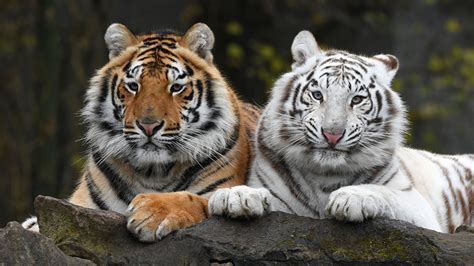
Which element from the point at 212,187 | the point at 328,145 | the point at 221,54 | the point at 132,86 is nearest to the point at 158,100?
the point at 132,86

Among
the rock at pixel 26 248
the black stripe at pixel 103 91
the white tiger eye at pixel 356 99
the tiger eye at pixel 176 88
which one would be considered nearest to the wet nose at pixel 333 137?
→ the white tiger eye at pixel 356 99

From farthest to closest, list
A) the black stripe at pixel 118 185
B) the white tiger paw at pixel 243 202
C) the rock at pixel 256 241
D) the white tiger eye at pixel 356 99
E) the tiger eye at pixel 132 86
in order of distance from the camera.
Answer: the black stripe at pixel 118 185 → the tiger eye at pixel 132 86 → the white tiger eye at pixel 356 99 → the white tiger paw at pixel 243 202 → the rock at pixel 256 241

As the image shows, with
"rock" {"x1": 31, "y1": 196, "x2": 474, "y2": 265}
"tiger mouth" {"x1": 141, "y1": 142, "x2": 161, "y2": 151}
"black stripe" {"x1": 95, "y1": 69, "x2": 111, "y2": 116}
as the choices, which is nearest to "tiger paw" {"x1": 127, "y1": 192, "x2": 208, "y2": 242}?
"rock" {"x1": 31, "y1": 196, "x2": 474, "y2": 265}

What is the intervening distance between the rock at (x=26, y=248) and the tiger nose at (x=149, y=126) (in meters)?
1.12

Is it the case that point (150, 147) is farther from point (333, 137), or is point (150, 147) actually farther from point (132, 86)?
point (333, 137)

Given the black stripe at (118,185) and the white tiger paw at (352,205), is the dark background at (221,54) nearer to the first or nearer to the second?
the black stripe at (118,185)

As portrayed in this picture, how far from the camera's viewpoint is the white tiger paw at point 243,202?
5160mm

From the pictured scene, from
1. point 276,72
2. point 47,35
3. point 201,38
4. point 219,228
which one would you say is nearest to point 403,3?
point 276,72

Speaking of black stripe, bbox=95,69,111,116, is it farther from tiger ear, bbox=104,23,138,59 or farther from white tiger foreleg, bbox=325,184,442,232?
white tiger foreleg, bbox=325,184,442,232

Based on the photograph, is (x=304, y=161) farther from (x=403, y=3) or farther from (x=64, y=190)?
(x=403, y=3)

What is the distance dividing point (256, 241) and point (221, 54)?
7257 mm

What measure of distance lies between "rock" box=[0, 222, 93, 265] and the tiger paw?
562mm

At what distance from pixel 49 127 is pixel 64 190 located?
66cm

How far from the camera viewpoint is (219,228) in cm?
518
